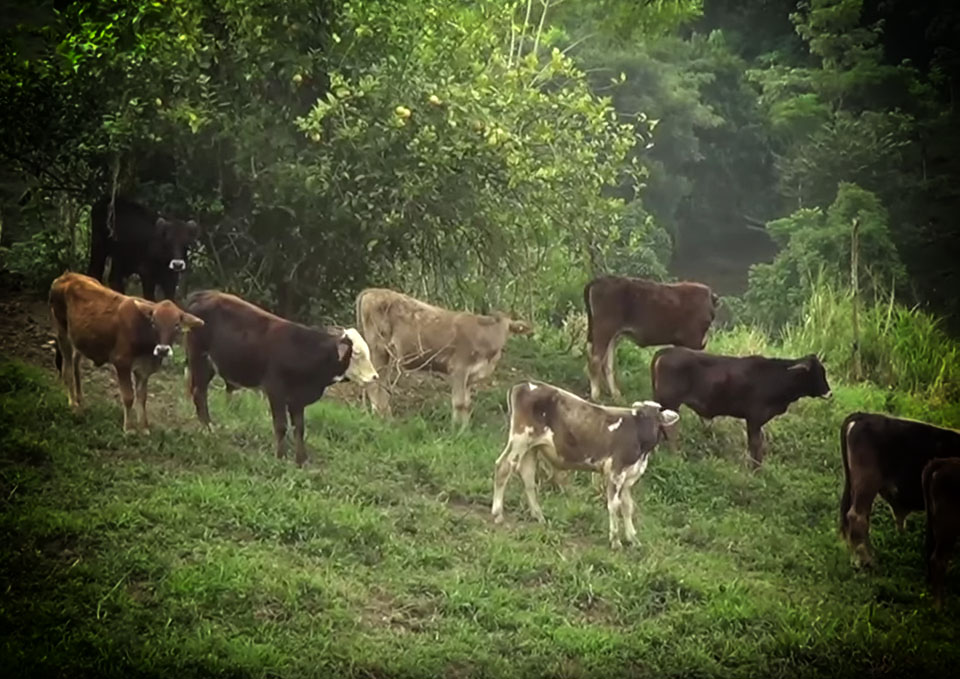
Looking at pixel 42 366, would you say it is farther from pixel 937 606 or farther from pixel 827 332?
pixel 937 606

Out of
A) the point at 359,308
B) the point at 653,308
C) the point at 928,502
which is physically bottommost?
the point at 928,502

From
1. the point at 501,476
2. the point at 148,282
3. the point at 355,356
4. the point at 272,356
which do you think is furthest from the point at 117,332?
the point at 501,476

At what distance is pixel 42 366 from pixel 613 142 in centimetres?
173

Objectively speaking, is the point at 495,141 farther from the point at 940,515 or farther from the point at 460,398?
the point at 940,515

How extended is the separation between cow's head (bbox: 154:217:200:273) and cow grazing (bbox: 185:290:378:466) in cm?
10

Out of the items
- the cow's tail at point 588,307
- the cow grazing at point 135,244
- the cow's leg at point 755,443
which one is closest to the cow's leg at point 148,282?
the cow grazing at point 135,244

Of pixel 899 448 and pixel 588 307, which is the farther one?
pixel 588 307

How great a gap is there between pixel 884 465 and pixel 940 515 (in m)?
0.20

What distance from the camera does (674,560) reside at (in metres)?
3.92

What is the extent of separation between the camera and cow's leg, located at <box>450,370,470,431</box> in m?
4.09

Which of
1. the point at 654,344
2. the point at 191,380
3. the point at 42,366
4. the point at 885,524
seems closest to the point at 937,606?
the point at 885,524

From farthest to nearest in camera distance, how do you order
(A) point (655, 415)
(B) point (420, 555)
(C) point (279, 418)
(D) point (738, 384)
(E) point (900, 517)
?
(D) point (738, 384), (E) point (900, 517), (A) point (655, 415), (C) point (279, 418), (B) point (420, 555)

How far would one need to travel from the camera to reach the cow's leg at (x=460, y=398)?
409 cm

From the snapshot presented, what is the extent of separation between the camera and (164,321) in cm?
380
